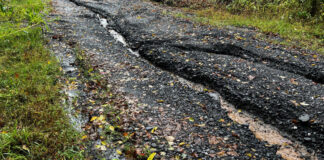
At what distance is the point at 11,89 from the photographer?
138 inches

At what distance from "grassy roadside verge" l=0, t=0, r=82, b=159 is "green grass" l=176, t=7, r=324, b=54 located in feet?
18.1

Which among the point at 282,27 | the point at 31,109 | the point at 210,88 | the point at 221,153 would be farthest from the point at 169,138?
the point at 282,27

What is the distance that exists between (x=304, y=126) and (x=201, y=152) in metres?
1.58

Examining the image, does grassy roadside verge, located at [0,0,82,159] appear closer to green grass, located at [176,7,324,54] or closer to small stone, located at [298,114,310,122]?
small stone, located at [298,114,310,122]

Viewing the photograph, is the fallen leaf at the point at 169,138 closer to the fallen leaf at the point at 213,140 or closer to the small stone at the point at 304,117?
the fallen leaf at the point at 213,140

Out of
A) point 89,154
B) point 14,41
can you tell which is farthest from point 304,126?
point 14,41

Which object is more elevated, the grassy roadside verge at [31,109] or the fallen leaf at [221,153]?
the fallen leaf at [221,153]

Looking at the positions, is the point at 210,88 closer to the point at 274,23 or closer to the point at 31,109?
the point at 31,109

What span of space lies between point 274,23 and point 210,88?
4.80m

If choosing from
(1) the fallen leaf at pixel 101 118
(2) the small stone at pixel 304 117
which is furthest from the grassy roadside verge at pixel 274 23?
(1) the fallen leaf at pixel 101 118

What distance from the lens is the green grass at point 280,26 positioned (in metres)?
6.07

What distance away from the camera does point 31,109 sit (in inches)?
122

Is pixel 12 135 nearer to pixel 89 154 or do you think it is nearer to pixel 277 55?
pixel 89 154

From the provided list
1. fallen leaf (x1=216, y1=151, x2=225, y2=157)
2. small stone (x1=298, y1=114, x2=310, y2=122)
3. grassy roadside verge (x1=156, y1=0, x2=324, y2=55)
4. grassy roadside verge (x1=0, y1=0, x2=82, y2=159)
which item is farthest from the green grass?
grassy roadside verge (x1=0, y1=0, x2=82, y2=159)
